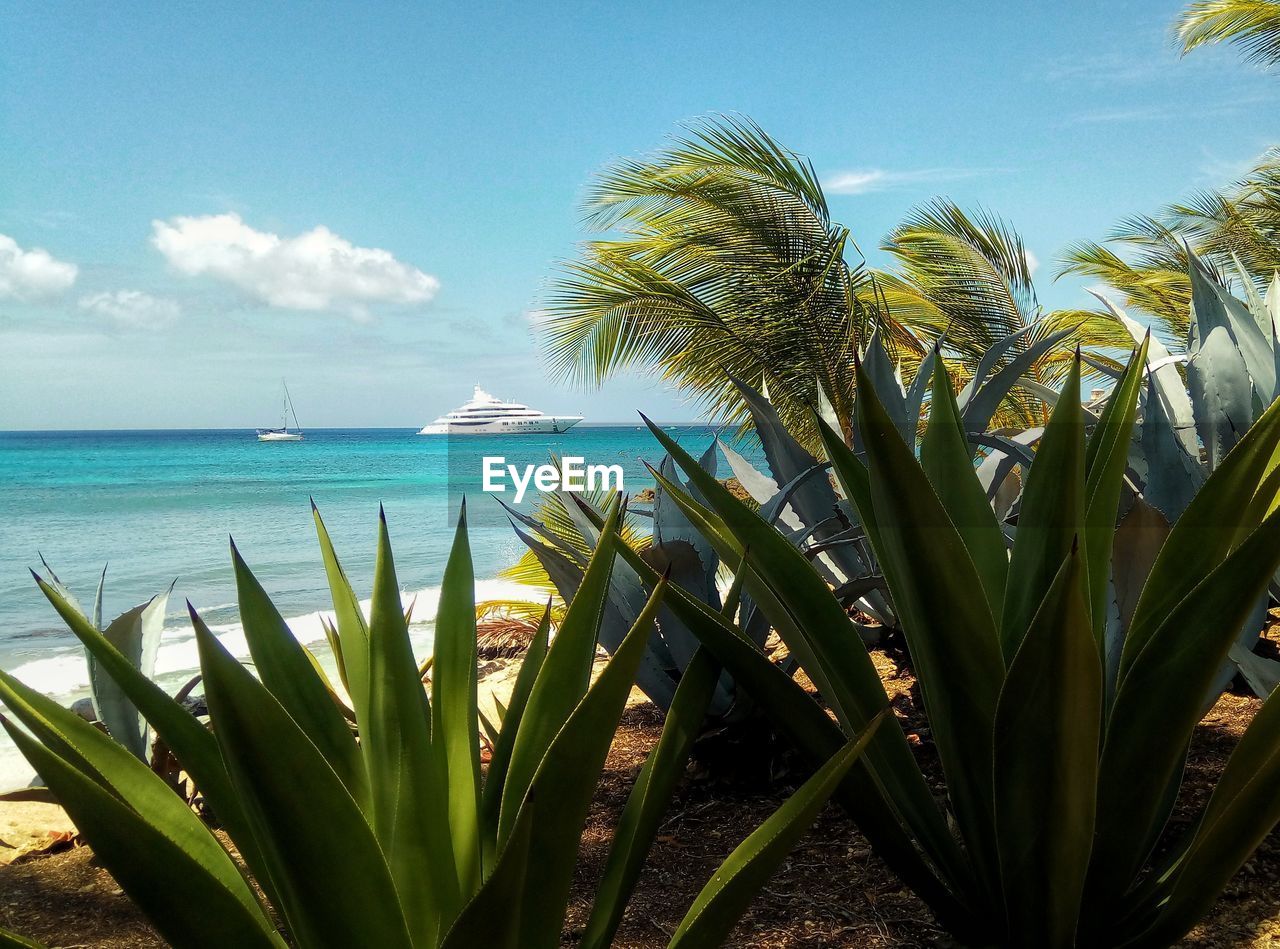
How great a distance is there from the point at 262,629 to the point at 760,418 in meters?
1.56

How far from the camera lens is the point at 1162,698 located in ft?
2.85

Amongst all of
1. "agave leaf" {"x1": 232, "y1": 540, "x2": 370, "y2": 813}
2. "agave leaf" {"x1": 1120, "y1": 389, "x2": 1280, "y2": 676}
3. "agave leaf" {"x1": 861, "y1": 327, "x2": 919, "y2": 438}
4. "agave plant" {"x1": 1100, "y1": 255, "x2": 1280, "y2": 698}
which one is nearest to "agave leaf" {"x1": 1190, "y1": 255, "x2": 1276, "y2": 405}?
"agave plant" {"x1": 1100, "y1": 255, "x2": 1280, "y2": 698}

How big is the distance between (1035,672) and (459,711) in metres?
0.57

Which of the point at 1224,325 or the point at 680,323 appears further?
the point at 680,323

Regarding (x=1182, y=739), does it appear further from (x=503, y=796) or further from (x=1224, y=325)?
(x=1224, y=325)

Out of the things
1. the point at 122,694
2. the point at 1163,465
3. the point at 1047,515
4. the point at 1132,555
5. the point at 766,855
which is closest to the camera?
the point at 766,855

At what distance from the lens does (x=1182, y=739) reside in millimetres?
892

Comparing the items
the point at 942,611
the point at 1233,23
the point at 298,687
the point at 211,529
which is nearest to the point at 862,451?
the point at 942,611

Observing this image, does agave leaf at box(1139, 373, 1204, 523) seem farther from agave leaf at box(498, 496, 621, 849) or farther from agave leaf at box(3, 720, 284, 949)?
agave leaf at box(3, 720, 284, 949)

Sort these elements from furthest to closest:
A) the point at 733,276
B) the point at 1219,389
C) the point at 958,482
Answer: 1. the point at 733,276
2. the point at 1219,389
3. the point at 958,482

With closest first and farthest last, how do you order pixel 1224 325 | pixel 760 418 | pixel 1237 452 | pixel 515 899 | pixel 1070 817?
1. pixel 515 899
2. pixel 1070 817
3. pixel 1237 452
4. pixel 1224 325
5. pixel 760 418

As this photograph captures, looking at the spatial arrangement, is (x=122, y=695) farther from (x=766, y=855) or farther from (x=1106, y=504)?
(x=1106, y=504)

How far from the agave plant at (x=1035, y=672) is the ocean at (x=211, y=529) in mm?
614

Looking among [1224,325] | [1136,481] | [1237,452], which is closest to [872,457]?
[1237,452]
